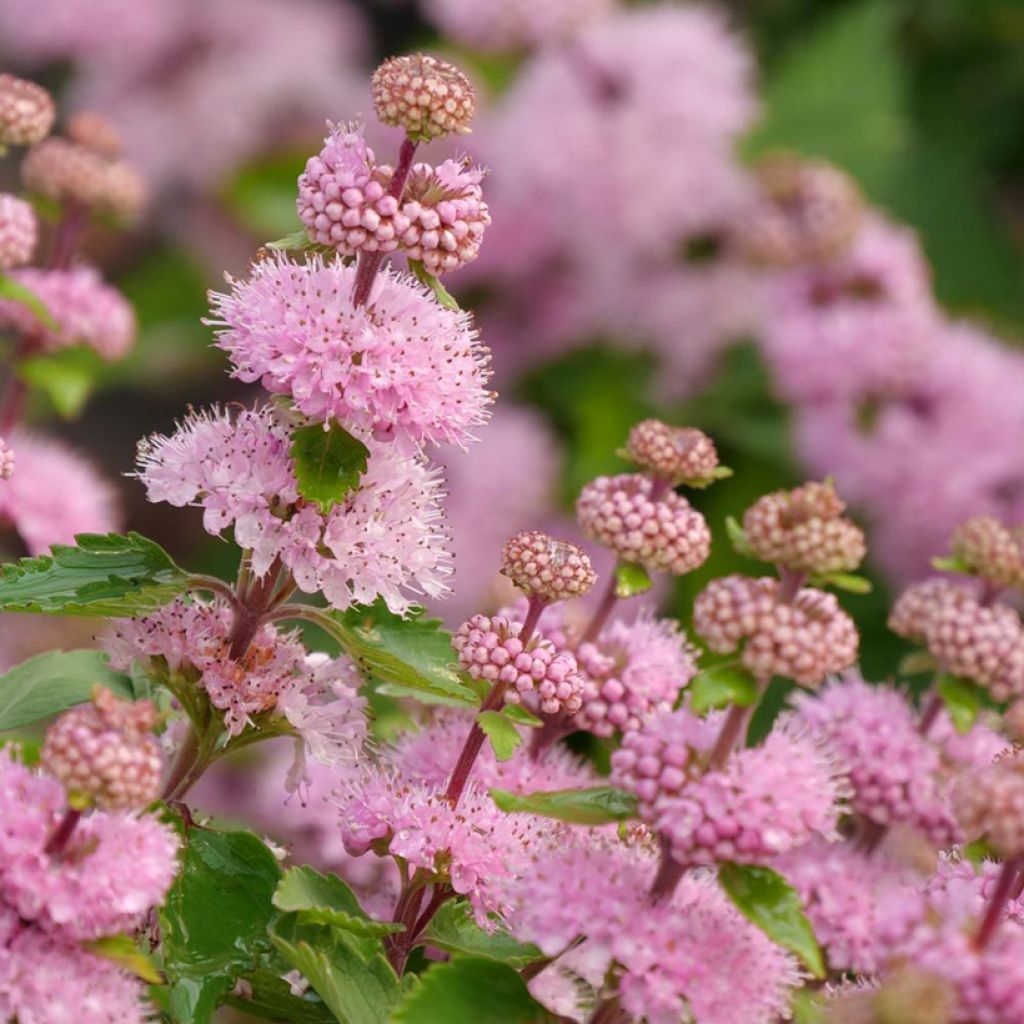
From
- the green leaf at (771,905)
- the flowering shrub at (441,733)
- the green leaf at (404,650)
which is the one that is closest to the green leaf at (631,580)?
the flowering shrub at (441,733)

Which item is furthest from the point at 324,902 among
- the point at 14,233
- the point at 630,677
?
the point at 14,233

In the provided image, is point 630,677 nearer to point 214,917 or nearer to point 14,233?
point 214,917

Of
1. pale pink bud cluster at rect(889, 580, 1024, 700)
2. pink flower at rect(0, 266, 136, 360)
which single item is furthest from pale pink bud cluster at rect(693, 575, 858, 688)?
pink flower at rect(0, 266, 136, 360)

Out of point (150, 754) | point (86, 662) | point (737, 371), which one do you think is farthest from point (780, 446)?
point (150, 754)

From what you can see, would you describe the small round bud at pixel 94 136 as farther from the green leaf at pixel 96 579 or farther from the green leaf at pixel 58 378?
the green leaf at pixel 96 579

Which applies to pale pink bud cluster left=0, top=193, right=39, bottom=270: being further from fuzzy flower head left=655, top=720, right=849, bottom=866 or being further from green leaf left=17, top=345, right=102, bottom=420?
fuzzy flower head left=655, top=720, right=849, bottom=866

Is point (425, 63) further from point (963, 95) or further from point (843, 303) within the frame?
point (963, 95)

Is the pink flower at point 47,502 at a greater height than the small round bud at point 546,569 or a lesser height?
lesser
